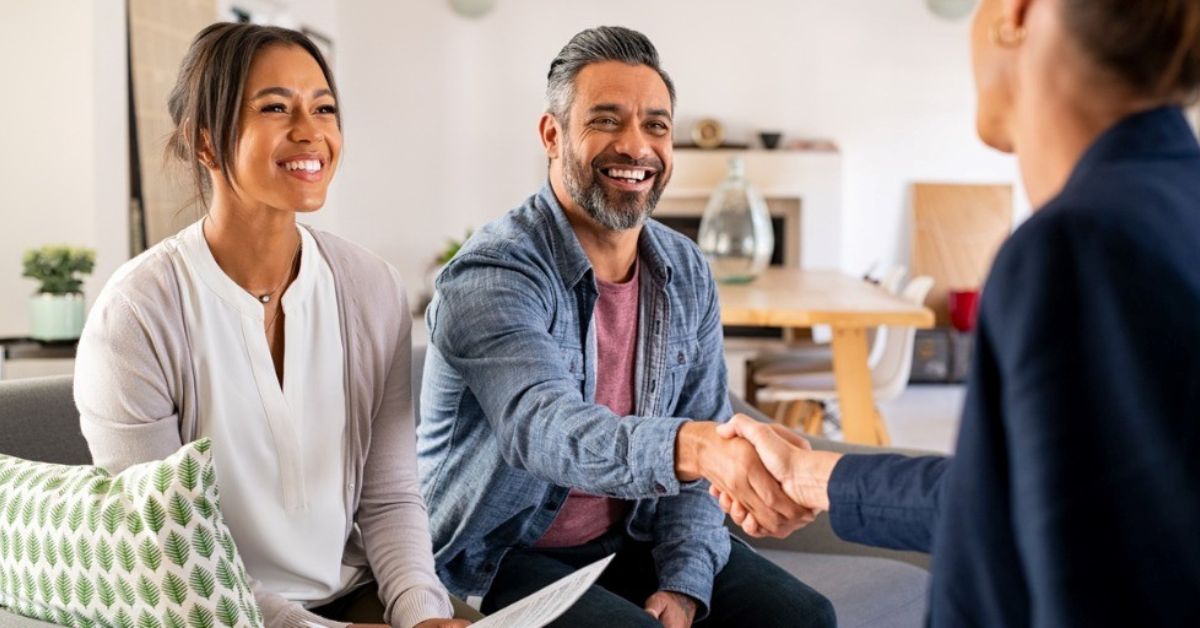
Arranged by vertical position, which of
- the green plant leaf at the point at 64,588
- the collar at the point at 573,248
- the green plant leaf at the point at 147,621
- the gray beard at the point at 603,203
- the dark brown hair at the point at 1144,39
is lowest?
the green plant leaf at the point at 147,621

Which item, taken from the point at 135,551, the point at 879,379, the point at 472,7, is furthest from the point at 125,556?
the point at 472,7

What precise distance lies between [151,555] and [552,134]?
3.28 ft

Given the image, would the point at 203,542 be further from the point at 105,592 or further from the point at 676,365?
the point at 676,365

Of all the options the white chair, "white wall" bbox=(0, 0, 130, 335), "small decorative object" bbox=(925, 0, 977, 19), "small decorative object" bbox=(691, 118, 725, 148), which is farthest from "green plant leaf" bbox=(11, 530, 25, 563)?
"small decorative object" bbox=(925, 0, 977, 19)

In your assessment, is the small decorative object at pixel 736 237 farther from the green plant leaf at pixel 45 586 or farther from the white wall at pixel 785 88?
the white wall at pixel 785 88

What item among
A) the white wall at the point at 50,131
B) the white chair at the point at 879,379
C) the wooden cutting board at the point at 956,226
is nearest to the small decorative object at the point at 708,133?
the wooden cutting board at the point at 956,226

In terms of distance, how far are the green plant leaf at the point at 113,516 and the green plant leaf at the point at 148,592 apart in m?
0.06

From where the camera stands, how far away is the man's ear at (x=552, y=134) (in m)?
2.06

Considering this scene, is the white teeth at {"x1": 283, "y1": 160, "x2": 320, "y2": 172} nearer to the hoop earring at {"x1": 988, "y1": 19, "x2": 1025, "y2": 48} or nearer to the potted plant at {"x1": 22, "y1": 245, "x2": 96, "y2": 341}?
the hoop earring at {"x1": 988, "y1": 19, "x2": 1025, "y2": 48}

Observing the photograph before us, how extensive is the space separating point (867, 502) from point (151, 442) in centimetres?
82

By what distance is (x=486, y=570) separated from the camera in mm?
1891

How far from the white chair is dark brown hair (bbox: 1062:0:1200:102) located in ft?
12.7

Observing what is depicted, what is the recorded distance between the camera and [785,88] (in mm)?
8180

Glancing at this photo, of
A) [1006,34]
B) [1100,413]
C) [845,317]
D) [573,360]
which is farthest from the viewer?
[845,317]
